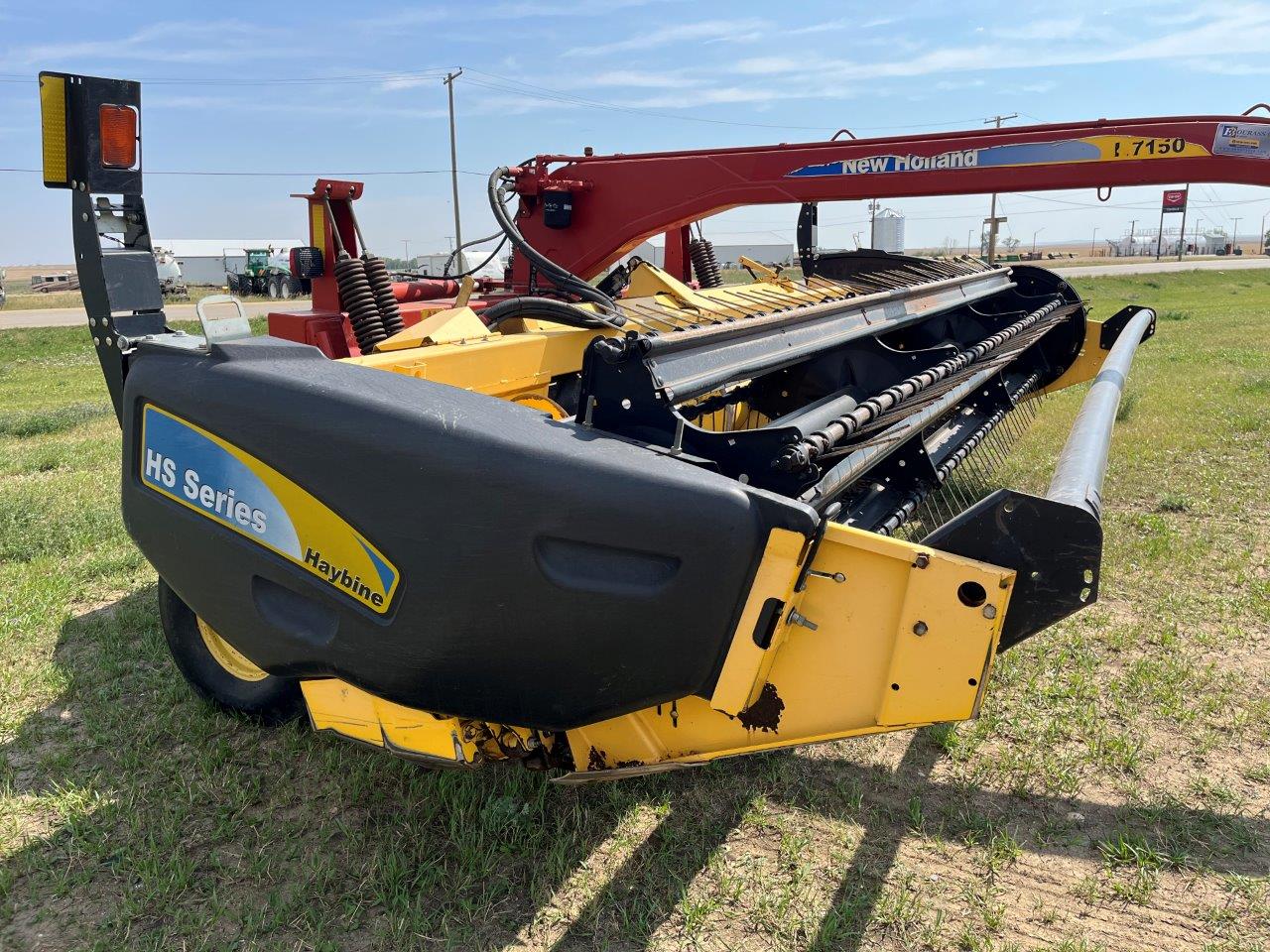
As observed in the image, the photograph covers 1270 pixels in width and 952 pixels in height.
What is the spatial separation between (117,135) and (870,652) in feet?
7.99

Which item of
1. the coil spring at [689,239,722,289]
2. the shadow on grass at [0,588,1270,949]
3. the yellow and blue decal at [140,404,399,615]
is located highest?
the coil spring at [689,239,722,289]

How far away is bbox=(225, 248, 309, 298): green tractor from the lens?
117 feet

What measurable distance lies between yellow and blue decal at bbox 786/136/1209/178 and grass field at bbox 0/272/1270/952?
5.74 feet

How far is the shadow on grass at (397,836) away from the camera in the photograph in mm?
2146

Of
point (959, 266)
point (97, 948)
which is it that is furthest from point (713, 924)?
point (959, 266)

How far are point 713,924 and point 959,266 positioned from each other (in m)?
4.42

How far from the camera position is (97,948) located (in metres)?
2.07

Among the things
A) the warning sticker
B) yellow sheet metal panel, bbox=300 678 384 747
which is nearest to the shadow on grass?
yellow sheet metal panel, bbox=300 678 384 747

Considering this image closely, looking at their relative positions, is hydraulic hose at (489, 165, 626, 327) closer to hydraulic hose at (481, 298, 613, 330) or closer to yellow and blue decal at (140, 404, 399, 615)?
hydraulic hose at (481, 298, 613, 330)

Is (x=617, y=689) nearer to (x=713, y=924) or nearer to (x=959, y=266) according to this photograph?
(x=713, y=924)

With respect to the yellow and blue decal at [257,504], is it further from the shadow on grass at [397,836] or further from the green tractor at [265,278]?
the green tractor at [265,278]

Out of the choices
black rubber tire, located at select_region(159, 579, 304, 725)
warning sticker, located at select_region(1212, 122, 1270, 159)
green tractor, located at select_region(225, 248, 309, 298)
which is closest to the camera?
black rubber tire, located at select_region(159, 579, 304, 725)

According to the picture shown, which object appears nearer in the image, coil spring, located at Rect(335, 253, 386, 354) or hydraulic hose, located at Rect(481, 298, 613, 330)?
hydraulic hose, located at Rect(481, 298, 613, 330)

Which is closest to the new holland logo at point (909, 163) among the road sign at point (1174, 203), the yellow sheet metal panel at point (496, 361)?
the yellow sheet metal panel at point (496, 361)
